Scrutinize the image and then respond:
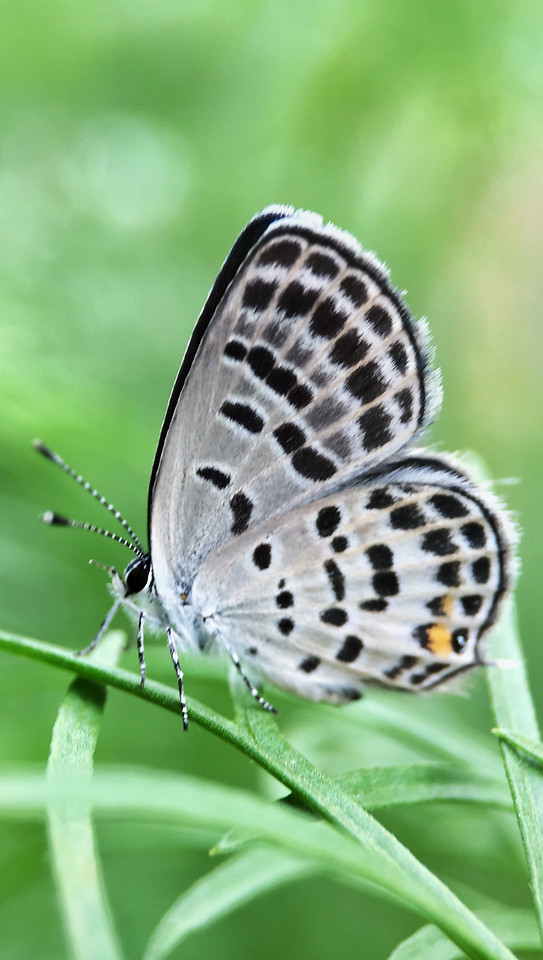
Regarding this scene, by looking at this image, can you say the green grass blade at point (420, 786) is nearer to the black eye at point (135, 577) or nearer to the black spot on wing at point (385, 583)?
the black spot on wing at point (385, 583)

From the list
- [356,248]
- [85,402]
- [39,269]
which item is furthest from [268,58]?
[356,248]

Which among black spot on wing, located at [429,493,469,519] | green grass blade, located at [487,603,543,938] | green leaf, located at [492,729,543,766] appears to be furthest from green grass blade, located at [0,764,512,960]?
black spot on wing, located at [429,493,469,519]

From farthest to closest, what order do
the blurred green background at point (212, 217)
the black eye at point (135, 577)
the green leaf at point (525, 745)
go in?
the blurred green background at point (212, 217)
the black eye at point (135, 577)
the green leaf at point (525, 745)

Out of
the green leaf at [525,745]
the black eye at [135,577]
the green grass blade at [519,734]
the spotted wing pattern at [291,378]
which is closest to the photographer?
the green grass blade at [519,734]

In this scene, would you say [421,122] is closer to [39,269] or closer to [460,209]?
[460,209]

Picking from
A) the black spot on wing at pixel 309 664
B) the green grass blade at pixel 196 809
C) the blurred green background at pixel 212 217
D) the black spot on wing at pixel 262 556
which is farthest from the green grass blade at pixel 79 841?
the blurred green background at pixel 212 217

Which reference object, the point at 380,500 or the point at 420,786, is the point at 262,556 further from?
the point at 420,786
